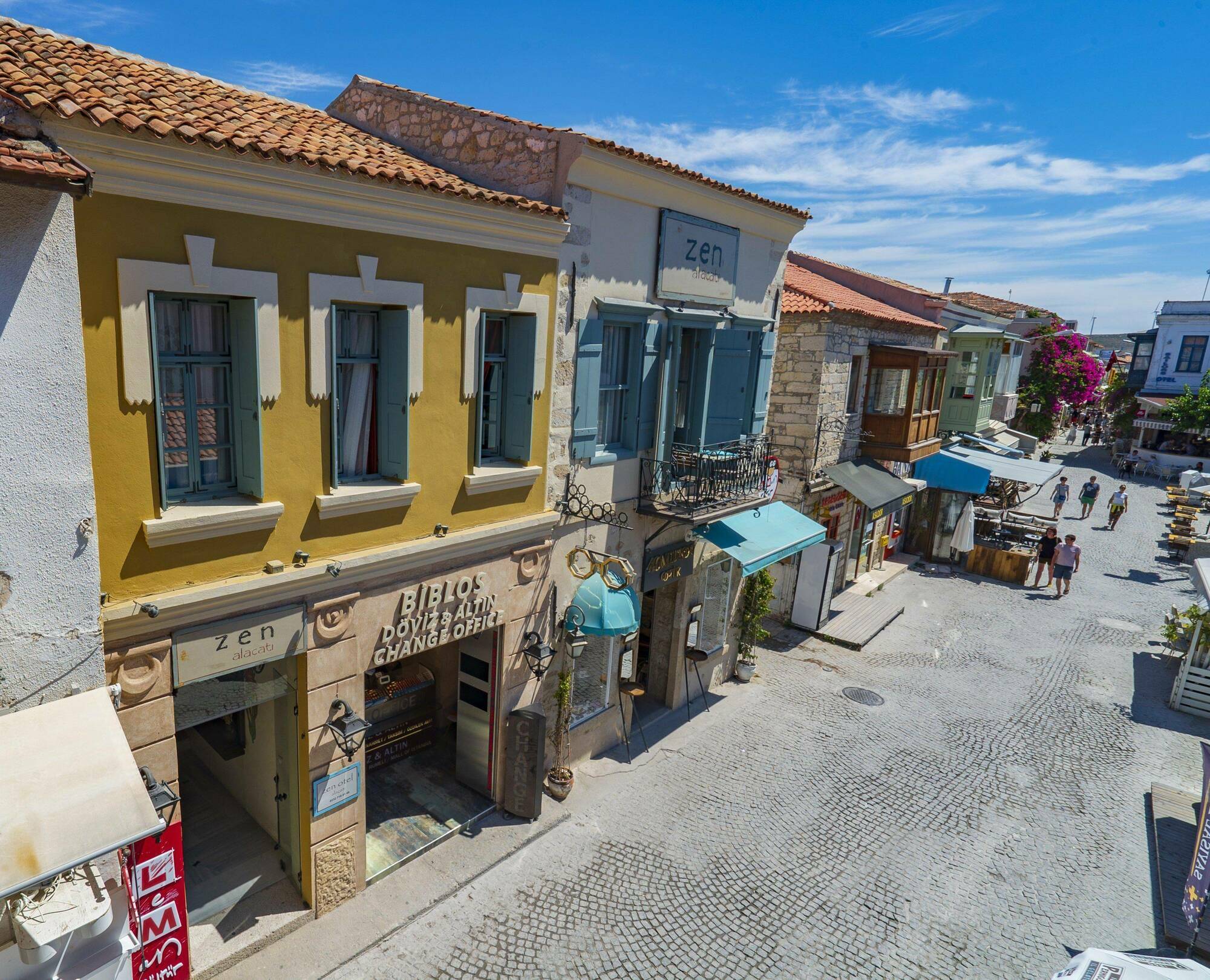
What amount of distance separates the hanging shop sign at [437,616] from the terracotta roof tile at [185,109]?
13.2 ft

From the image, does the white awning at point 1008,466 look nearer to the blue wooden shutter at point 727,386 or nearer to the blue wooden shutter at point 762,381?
the blue wooden shutter at point 762,381

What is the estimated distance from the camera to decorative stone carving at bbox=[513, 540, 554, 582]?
883 centimetres

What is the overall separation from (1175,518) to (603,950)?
27971 millimetres

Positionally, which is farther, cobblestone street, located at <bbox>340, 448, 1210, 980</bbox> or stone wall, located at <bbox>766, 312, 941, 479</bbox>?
stone wall, located at <bbox>766, 312, 941, 479</bbox>

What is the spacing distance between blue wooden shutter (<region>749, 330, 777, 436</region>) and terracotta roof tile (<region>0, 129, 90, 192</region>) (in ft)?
31.8

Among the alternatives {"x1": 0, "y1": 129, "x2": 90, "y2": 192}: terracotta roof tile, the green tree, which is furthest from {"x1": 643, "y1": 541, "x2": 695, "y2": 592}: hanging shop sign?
the green tree

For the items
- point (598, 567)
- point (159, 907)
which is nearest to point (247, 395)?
point (159, 907)

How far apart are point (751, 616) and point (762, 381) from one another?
4357 millimetres

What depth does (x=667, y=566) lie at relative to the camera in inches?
441

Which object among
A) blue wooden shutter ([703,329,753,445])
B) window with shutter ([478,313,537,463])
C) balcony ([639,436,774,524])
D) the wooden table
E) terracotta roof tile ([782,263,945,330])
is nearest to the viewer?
A: window with shutter ([478,313,537,463])

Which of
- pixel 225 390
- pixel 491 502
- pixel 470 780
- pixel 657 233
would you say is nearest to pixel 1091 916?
pixel 470 780

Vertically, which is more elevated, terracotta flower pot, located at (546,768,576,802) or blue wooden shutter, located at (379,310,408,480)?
blue wooden shutter, located at (379,310,408,480)

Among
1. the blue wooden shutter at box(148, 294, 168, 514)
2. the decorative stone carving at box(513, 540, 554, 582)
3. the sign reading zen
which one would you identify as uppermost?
the sign reading zen

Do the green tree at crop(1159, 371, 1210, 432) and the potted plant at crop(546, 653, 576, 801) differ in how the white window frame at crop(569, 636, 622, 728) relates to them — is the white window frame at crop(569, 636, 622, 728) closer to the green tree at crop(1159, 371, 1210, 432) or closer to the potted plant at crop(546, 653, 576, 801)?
the potted plant at crop(546, 653, 576, 801)
